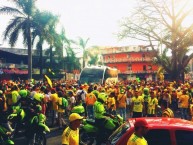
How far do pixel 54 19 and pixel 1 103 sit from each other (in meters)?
30.1

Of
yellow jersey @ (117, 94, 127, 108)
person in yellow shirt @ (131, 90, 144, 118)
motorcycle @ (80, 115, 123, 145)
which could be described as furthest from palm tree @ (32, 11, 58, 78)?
motorcycle @ (80, 115, 123, 145)

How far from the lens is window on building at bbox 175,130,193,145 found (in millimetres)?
5562

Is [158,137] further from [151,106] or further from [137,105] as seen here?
[137,105]

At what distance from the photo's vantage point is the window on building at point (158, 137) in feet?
18.5

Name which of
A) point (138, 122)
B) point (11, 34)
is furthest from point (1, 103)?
point (11, 34)

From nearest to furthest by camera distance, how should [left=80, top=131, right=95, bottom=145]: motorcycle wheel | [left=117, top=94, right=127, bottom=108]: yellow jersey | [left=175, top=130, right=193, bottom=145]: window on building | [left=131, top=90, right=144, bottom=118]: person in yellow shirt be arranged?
[left=175, top=130, right=193, bottom=145]: window on building
[left=80, top=131, right=95, bottom=145]: motorcycle wheel
[left=131, top=90, right=144, bottom=118]: person in yellow shirt
[left=117, top=94, right=127, bottom=108]: yellow jersey

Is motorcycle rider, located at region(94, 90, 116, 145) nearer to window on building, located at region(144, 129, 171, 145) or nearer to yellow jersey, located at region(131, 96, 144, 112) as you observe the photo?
window on building, located at region(144, 129, 171, 145)

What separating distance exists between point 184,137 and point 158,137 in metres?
0.47

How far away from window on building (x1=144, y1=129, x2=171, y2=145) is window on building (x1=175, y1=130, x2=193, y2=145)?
0.16m

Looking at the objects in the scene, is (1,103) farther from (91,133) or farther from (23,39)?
(23,39)

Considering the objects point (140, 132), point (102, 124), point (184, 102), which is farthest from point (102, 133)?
point (184, 102)

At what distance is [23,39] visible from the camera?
33031 millimetres

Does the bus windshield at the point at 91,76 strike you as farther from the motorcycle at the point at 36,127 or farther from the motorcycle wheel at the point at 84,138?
the motorcycle at the point at 36,127

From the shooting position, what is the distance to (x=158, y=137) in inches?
224
